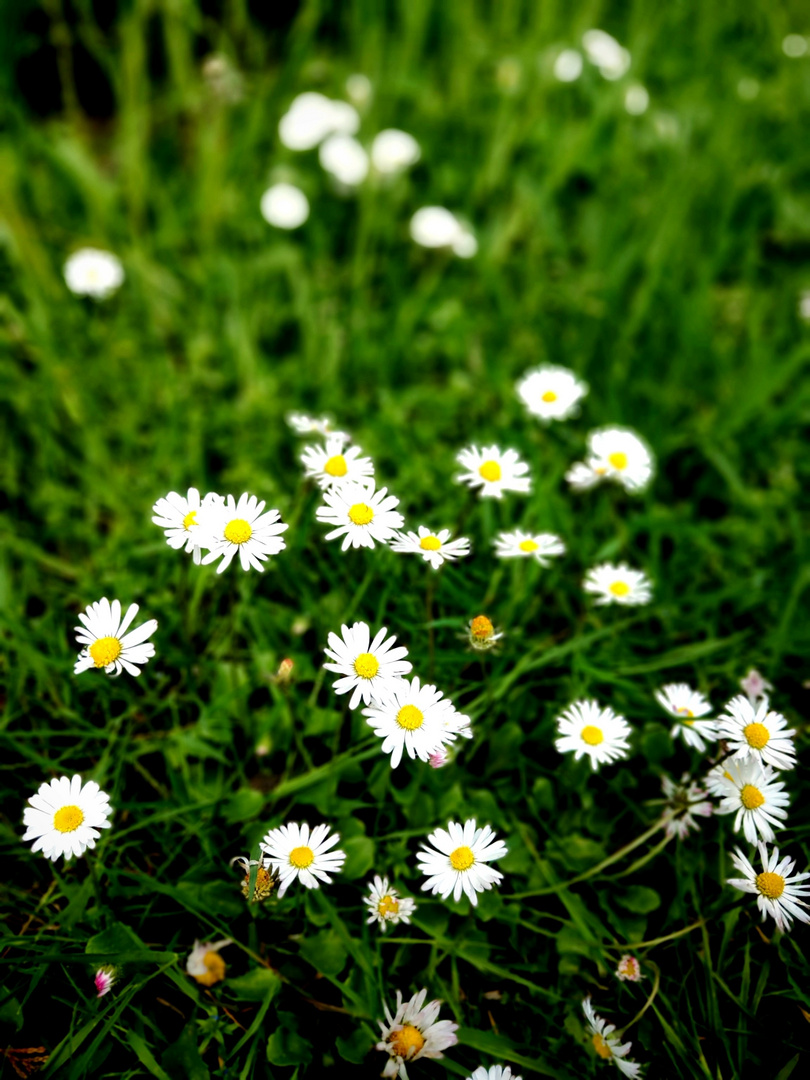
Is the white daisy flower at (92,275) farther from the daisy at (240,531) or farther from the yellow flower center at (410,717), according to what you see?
the yellow flower center at (410,717)

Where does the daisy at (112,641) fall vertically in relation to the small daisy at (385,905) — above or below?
above

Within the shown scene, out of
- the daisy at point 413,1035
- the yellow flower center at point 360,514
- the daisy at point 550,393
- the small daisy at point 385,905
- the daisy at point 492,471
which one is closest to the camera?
the daisy at point 413,1035

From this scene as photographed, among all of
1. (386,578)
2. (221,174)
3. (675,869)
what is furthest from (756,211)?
(675,869)

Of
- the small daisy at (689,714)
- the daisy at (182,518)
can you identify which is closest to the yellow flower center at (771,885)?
the small daisy at (689,714)

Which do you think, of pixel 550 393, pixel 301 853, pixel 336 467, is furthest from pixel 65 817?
pixel 550 393

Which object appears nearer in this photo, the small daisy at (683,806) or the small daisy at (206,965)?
the small daisy at (206,965)

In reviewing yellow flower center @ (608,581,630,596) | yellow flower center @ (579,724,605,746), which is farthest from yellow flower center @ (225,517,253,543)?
yellow flower center @ (608,581,630,596)
